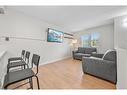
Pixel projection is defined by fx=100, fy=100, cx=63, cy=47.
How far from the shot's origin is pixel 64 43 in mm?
6695

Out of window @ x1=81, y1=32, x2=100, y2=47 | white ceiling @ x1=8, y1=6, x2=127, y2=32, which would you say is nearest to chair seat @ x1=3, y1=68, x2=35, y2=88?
white ceiling @ x1=8, y1=6, x2=127, y2=32

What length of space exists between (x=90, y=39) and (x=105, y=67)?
4.80 metres

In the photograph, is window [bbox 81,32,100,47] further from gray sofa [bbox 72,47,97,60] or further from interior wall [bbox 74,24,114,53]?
gray sofa [bbox 72,47,97,60]

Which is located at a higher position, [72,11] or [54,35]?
[72,11]

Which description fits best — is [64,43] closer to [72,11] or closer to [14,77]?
[72,11]

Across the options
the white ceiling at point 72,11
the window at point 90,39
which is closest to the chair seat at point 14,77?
the white ceiling at point 72,11

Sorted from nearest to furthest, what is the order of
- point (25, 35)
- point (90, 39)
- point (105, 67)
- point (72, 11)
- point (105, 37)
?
point (105, 67) < point (72, 11) < point (25, 35) < point (105, 37) < point (90, 39)

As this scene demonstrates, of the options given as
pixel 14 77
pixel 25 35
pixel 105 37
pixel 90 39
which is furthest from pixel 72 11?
pixel 90 39

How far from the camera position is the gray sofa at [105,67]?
8.04ft

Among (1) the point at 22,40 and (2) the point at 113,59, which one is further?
(1) the point at 22,40

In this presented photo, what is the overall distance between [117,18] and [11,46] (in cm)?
479
